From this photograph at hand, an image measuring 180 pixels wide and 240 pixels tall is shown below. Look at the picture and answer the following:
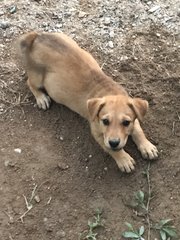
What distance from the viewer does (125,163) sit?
563 centimetres

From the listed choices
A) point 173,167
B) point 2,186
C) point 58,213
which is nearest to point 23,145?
point 2,186

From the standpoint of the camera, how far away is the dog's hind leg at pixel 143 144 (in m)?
5.70

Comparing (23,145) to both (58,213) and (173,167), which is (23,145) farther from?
(173,167)

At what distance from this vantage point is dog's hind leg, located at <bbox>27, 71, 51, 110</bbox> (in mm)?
6250

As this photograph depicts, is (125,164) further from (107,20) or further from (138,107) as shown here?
(107,20)

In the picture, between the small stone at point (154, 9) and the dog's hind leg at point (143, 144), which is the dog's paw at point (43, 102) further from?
the small stone at point (154, 9)

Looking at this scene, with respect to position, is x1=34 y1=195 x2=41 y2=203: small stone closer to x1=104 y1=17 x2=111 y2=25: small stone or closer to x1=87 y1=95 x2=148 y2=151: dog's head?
x1=87 y1=95 x2=148 y2=151: dog's head

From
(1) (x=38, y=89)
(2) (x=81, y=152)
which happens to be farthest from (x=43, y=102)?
(2) (x=81, y=152)

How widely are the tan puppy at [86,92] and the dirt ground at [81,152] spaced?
155 mm

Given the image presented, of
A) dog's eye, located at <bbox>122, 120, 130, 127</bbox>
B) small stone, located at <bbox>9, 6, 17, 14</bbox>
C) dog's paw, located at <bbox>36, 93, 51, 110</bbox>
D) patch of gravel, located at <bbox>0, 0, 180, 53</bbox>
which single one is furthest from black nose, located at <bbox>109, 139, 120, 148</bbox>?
small stone, located at <bbox>9, 6, 17, 14</bbox>

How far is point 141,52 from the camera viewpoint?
21.7 ft

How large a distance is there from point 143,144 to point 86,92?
77 centimetres

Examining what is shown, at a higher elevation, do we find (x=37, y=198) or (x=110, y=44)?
(x=110, y=44)

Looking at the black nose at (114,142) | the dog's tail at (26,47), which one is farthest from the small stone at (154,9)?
the black nose at (114,142)
